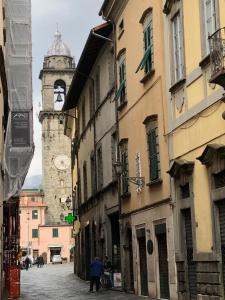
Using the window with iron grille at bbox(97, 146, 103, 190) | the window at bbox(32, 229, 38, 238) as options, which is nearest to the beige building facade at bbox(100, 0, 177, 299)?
the window with iron grille at bbox(97, 146, 103, 190)

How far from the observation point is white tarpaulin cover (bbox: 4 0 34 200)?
80.2 feet

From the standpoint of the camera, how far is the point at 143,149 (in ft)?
67.9

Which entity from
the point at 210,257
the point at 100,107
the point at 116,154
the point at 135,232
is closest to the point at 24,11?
the point at 100,107

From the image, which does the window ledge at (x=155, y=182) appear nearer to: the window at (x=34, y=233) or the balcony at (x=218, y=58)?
the balcony at (x=218, y=58)

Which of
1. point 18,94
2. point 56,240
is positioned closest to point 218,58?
point 18,94

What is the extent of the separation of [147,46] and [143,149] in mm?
3395

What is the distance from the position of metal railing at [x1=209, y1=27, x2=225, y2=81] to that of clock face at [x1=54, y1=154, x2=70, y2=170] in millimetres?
78604

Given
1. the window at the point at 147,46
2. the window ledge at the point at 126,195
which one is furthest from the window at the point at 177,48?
the window ledge at the point at 126,195

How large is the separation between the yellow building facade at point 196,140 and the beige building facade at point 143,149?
84 cm

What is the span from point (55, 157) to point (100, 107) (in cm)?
6345

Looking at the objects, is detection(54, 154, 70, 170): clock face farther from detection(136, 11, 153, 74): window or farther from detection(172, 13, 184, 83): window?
detection(172, 13, 184, 83): window

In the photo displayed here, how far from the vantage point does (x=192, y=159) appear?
15703mm

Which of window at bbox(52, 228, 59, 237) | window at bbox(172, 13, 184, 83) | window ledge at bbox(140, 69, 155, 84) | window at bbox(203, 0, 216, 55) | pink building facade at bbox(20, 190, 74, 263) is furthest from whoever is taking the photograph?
window at bbox(52, 228, 59, 237)

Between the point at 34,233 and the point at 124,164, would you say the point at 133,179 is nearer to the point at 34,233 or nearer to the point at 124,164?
the point at 124,164
